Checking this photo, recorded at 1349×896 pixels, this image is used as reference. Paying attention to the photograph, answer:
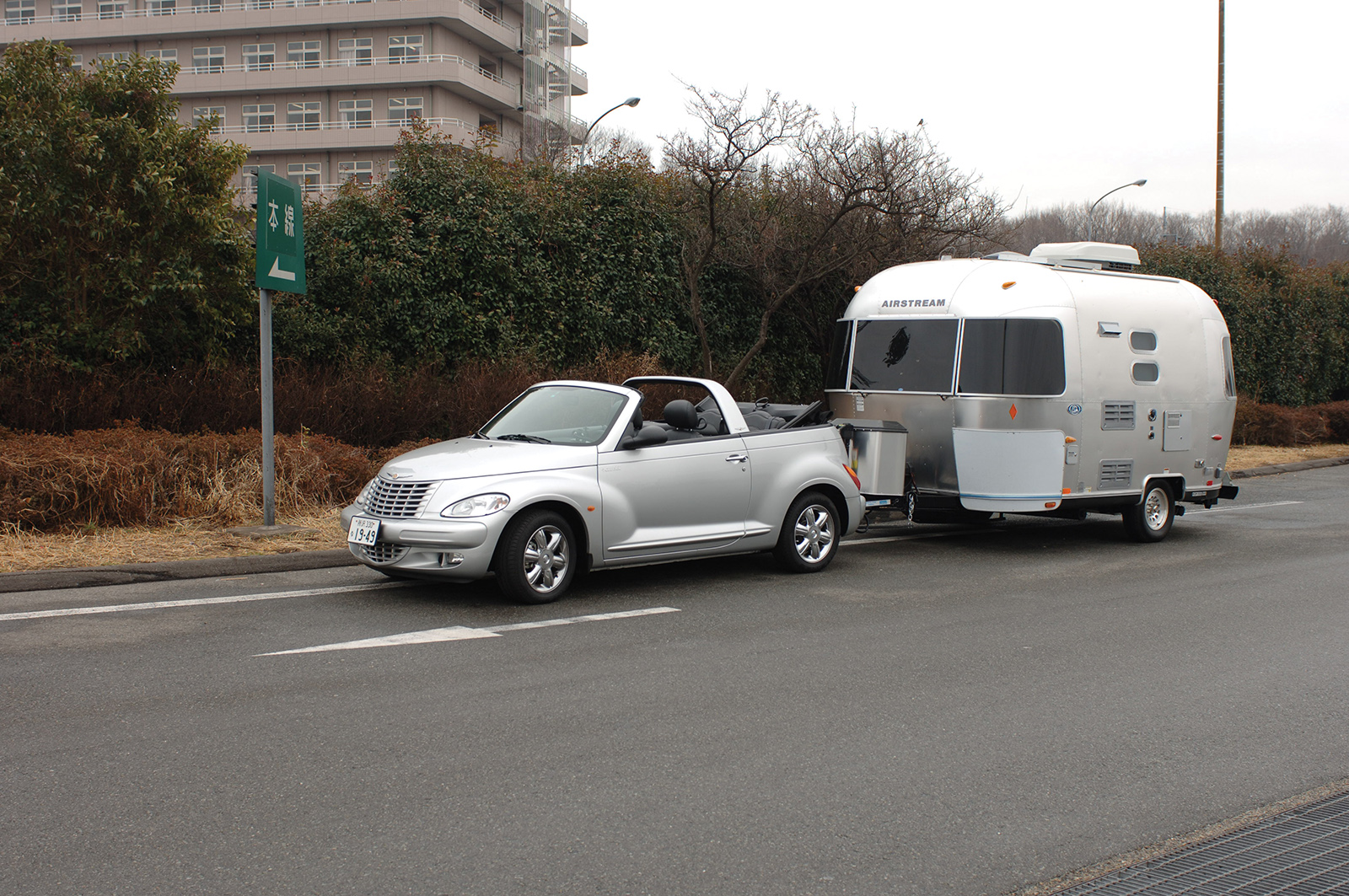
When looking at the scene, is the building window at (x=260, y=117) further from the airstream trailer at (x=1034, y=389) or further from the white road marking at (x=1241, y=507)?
the white road marking at (x=1241, y=507)

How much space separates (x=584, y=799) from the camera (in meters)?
4.34

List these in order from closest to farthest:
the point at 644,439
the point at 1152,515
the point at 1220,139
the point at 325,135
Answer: the point at 644,439 < the point at 1152,515 < the point at 1220,139 < the point at 325,135

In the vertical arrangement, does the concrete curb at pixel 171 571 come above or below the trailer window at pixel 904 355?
below

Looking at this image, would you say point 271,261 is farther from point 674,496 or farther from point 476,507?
point 674,496

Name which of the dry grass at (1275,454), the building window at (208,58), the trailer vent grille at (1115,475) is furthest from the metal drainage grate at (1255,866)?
the building window at (208,58)

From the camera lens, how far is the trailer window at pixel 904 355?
1150cm

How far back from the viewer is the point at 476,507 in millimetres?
7762

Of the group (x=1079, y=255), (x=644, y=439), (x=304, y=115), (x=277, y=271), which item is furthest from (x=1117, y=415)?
(x=304, y=115)

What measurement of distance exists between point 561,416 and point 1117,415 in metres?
6.18

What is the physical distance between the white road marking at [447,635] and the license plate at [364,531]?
111 centimetres

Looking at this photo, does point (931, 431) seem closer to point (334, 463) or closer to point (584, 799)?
point (334, 463)

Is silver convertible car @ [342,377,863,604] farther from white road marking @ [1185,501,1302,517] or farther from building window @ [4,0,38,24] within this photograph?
building window @ [4,0,38,24]

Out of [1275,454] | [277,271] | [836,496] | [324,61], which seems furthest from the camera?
[324,61]

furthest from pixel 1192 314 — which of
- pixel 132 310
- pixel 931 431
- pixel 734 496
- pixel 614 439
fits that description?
pixel 132 310
